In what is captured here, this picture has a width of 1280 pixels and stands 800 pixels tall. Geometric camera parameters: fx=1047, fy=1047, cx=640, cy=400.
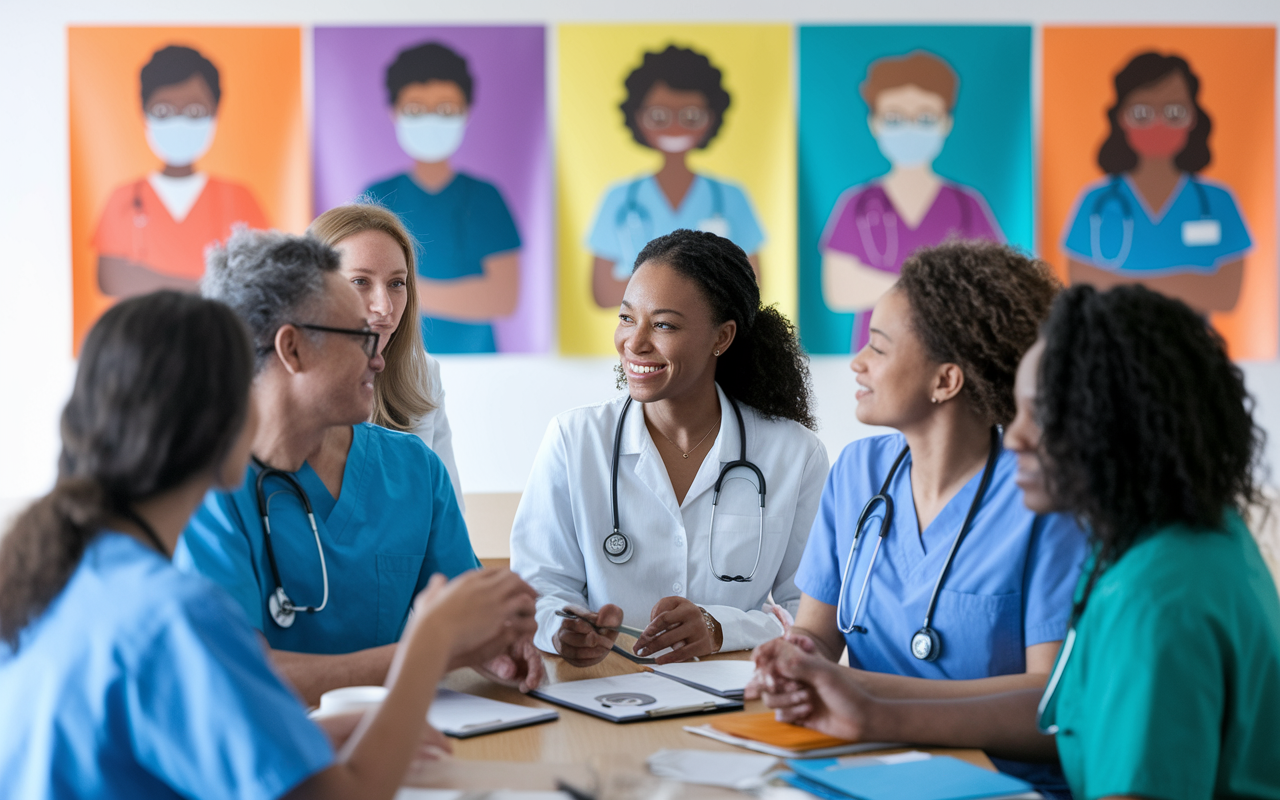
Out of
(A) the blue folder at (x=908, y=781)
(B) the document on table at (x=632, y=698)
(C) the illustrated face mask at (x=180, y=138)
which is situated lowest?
(B) the document on table at (x=632, y=698)

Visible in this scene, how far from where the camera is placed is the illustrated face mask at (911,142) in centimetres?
344

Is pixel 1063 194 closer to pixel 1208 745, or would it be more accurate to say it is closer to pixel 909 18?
pixel 909 18

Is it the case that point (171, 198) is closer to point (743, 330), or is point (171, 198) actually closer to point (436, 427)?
point (436, 427)

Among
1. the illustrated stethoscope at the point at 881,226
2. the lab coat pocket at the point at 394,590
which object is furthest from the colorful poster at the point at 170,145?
the lab coat pocket at the point at 394,590

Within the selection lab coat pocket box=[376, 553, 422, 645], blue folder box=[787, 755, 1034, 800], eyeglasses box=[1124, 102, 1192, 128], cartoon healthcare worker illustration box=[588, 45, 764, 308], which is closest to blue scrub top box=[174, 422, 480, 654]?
lab coat pocket box=[376, 553, 422, 645]

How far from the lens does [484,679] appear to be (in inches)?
66.3

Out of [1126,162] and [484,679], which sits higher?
[1126,162]

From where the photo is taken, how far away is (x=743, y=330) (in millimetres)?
2471

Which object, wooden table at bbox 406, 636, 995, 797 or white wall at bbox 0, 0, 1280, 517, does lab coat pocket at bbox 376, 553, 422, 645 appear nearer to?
wooden table at bbox 406, 636, 995, 797

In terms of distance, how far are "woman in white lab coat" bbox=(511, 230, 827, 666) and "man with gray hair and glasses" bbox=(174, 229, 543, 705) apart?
479 mm

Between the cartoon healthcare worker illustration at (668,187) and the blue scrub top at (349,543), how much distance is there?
1667 mm

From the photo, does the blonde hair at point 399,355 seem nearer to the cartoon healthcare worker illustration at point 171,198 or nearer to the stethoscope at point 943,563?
the cartoon healthcare worker illustration at point 171,198

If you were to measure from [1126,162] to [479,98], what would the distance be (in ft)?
7.02

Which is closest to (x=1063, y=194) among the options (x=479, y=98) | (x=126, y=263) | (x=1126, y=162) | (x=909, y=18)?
(x=1126, y=162)
